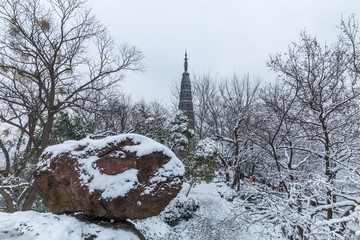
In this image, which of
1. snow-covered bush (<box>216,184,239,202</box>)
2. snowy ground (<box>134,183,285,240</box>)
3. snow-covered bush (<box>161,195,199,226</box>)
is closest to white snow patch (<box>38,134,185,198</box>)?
snowy ground (<box>134,183,285,240</box>)

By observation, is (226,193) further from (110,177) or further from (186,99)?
(186,99)

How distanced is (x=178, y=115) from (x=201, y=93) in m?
5.60

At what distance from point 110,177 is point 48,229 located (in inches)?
49.8

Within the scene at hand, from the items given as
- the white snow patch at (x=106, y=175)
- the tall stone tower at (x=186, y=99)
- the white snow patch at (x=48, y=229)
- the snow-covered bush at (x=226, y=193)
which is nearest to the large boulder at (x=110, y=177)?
the white snow patch at (x=106, y=175)

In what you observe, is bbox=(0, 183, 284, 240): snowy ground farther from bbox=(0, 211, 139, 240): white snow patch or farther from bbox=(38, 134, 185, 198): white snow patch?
bbox=(38, 134, 185, 198): white snow patch

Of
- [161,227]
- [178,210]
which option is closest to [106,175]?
[161,227]

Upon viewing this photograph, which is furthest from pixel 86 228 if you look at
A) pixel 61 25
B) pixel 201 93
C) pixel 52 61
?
pixel 201 93

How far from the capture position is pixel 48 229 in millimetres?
3143

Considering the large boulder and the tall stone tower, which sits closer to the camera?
the large boulder

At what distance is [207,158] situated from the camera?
1048cm

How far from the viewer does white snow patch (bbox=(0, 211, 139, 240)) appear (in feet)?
9.76

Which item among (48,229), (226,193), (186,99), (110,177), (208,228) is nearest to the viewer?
(48,229)

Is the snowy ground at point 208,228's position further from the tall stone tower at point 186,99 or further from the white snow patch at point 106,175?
the tall stone tower at point 186,99

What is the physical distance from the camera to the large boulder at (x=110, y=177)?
3744mm
